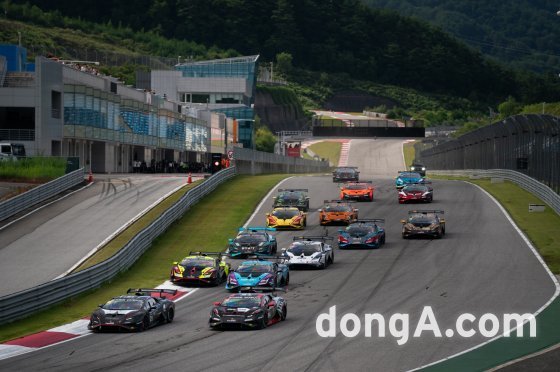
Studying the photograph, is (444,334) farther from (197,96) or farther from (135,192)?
(197,96)

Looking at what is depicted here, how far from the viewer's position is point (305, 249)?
158 ft

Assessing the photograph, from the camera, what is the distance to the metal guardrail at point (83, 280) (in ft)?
121

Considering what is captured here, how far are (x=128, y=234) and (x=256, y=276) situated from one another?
16.0 m

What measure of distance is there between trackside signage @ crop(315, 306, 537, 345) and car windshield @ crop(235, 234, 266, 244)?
15.2 meters

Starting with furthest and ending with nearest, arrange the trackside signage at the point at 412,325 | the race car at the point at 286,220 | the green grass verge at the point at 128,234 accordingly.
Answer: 1. the race car at the point at 286,220
2. the green grass verge at the point at 128,234
3. the trackside signage at the point at 412,325

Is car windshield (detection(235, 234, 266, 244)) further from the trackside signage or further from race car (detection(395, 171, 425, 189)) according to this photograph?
race car (detection(395, 171, 425, 189))

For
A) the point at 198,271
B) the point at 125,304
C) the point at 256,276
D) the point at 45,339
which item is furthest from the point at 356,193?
the point at 45,339

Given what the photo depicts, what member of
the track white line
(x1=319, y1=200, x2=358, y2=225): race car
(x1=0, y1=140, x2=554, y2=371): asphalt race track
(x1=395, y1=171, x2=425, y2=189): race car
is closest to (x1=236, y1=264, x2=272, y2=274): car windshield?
(x1=0, y1=140, x2=554, y2=371): asphalt race track

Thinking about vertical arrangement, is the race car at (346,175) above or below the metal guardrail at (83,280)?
above

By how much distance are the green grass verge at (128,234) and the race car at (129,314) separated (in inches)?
481

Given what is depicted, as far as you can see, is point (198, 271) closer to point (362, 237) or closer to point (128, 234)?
point (362, 237)

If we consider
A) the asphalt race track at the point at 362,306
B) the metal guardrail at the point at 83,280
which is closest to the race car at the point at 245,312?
the asphalt race track at the point at 362,306

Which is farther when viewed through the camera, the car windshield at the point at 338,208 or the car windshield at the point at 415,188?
the car windshield at the point at 415,188

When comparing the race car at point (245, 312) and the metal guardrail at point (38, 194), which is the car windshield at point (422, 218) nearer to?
the metal guardrail at point (38, 194)
